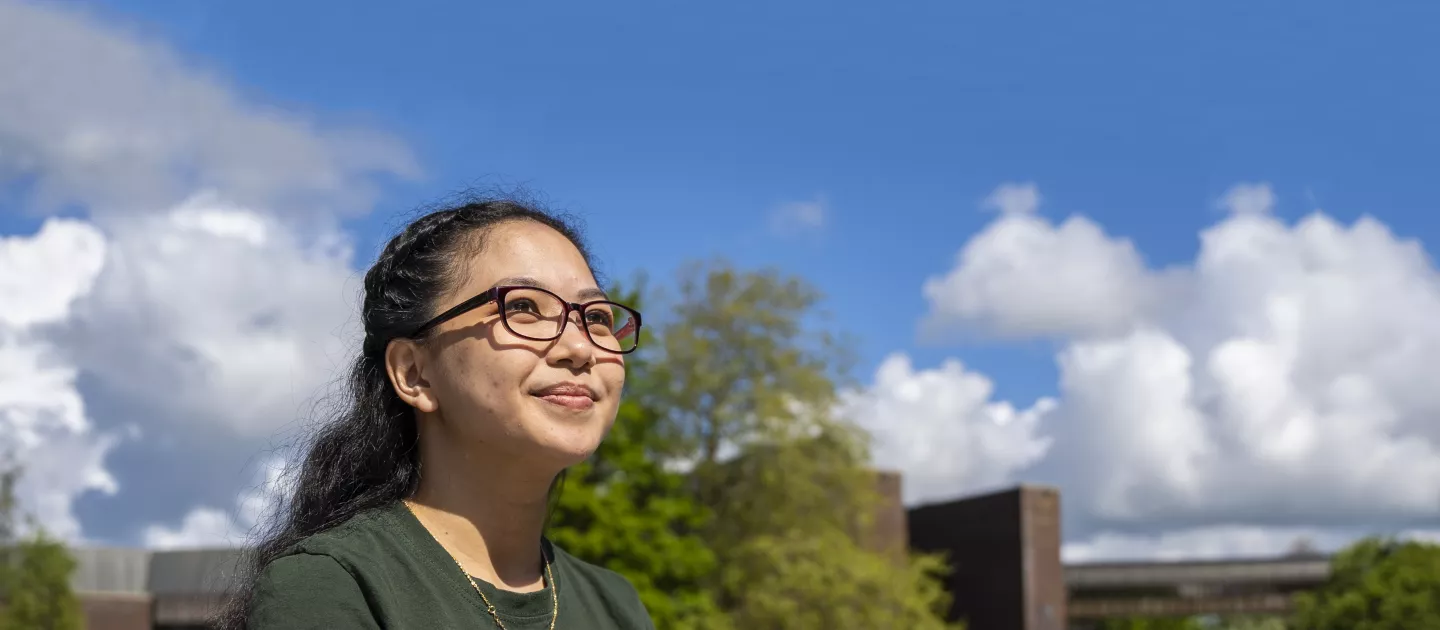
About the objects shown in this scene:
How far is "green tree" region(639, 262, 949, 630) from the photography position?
84.7 ft

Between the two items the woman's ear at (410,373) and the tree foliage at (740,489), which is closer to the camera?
the woman's ear at (410,373)

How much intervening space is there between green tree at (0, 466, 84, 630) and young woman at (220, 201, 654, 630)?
34.2 m

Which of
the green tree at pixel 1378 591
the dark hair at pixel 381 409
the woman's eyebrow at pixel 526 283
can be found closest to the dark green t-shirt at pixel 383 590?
the dark hair at pixel 381 409

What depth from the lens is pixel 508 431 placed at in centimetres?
212

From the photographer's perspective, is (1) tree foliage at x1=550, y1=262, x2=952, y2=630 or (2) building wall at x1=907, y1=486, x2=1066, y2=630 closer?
(1) tree foliage at x1=550, y1=262, x2=952, y2=630

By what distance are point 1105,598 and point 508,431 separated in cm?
4097

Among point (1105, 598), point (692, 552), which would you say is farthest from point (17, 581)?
point (1105, 598)

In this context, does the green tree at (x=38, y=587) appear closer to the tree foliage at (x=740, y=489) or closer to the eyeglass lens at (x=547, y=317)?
the tree foliage at (x=740, y=489)

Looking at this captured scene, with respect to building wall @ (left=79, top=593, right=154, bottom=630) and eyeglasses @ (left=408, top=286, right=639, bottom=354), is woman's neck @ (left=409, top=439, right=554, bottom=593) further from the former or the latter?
building wall @ (left=79, top=593, right=154, bottom=630)

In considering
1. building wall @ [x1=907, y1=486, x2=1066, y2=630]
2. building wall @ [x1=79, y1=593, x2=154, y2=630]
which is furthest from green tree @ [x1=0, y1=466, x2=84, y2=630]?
building wall @ [x1=907, y1=486, x2=1066, y2=630]

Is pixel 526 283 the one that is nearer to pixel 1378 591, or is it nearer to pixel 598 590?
pixel 598 590

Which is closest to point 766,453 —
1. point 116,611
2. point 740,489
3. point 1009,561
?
point 740,489

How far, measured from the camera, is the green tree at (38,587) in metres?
32.2

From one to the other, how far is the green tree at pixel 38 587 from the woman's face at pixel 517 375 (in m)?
34.4
